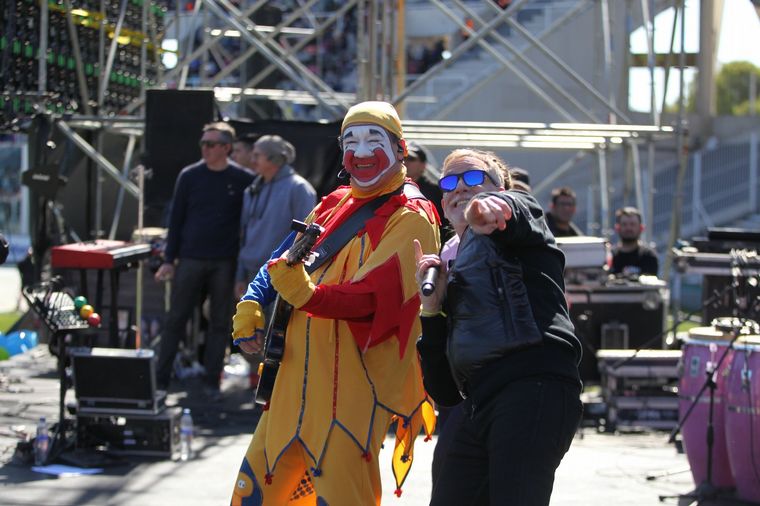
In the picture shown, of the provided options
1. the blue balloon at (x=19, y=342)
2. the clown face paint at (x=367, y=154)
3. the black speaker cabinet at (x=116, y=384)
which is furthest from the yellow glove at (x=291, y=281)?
the blue balloon at (x=19, y=342)

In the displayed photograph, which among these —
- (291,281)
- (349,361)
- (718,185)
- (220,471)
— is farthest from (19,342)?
(718,185)

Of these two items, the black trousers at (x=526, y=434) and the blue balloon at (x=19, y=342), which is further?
the blue balloon at (x=19, y=342)

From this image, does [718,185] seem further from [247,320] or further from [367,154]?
[247,320]

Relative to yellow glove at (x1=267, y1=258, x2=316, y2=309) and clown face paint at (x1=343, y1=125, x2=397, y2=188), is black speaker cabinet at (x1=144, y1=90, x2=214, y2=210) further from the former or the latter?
yellow glove at (x1=267, y1=258, x2=316, y2=309)

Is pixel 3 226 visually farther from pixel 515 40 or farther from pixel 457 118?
pixel 515 40

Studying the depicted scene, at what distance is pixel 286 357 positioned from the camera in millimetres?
4637

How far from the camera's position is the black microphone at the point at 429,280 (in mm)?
3846

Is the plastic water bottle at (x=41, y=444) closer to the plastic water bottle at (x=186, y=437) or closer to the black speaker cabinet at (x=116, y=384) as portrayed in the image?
the black speaker cabinet at (x=116, y=384)

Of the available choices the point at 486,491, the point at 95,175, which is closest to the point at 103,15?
the point at 95,175

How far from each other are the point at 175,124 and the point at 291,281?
638cm

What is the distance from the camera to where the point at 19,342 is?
11648 millimetres

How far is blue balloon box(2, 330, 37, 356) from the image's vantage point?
11438 mm

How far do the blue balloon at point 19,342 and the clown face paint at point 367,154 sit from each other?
6.99 meters

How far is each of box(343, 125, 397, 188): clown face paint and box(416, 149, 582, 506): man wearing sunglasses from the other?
2.70ft
